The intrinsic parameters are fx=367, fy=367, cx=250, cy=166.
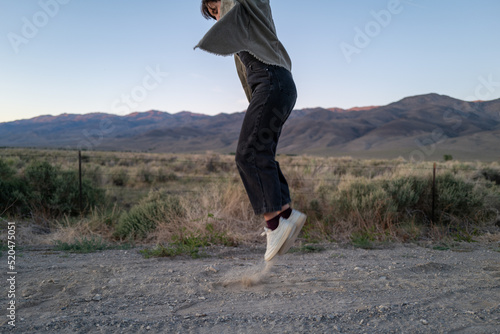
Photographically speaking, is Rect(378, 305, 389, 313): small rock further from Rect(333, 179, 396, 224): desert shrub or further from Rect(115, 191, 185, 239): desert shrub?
Rect(115, 191, 185, 239): desert shrub

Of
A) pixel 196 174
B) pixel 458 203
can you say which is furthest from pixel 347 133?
pixel 458 203

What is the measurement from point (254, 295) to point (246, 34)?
6.62 ft

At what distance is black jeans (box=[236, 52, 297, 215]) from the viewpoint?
2.63 meters

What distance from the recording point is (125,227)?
6738 mm

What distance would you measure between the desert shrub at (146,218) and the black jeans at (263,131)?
3.84 metres

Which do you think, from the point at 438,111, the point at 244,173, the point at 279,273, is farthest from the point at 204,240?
the point at 438,111

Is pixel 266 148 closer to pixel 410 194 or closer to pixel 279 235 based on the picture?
pixel 279 235

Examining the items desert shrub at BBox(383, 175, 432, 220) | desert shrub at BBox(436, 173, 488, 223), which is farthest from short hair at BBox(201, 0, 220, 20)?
desert shrub at BBox(436, 173, 488, 223)

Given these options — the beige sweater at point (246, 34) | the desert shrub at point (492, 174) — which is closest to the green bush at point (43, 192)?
the beige sweater at point (246, 34)

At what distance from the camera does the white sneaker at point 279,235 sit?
9.00ft

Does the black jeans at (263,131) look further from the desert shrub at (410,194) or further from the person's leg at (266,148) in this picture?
the desert shrub at (410,194)

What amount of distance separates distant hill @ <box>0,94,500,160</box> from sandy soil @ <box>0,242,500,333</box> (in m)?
58.1

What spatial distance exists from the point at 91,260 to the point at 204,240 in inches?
59.7

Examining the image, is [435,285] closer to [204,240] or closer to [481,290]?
[481,290]
